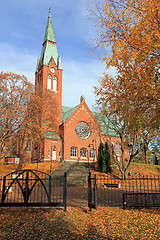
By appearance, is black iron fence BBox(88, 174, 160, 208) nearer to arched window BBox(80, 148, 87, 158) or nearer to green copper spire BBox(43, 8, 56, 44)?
arched window BBox(80, 148, 87, 158)

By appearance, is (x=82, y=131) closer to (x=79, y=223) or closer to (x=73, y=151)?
(x=73, y=151)

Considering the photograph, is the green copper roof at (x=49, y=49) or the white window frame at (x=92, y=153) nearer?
the white window frame at (x=92, y=153)

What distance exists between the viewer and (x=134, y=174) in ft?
82.2

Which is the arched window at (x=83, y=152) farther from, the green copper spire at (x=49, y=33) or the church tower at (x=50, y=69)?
the green copper spire at (x=49, y=33)

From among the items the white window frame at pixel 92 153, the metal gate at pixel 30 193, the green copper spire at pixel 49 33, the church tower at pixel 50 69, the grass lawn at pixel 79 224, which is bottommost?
the grass lawn at pixel 79 224

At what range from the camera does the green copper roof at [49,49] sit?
43.7 meters

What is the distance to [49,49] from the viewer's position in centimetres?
4534

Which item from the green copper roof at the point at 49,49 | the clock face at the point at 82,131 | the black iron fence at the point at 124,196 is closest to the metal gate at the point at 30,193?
the black iron fence at the point at 124,196

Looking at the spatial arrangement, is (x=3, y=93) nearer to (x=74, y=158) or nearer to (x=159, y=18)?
(x=74, y=158)

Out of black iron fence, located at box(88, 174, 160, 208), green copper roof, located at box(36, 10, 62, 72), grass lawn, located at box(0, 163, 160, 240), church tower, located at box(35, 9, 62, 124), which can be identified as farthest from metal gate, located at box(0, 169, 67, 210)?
green copper roof, located at box(36, 10, 62, 72)

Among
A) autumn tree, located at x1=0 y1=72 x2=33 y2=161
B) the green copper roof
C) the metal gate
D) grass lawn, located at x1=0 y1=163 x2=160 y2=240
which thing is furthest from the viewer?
the green copper roof

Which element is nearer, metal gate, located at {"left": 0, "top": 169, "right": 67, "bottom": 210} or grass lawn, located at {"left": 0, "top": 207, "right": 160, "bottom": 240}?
grass lawn, located at {"left": 0, "top": 207, "right": 160, "bottom": 240}

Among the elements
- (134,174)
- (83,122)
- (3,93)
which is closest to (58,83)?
(83,122)

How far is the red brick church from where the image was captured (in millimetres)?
35875
